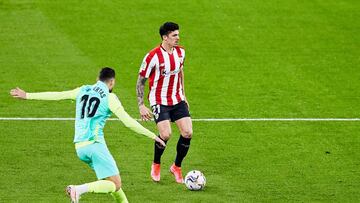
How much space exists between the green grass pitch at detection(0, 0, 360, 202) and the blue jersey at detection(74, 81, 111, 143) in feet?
5.56

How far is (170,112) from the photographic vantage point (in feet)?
55.4

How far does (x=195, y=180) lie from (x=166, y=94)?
63.8 inches

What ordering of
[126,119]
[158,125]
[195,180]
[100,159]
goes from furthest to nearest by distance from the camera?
[158,125] → [195,180] → [100,159] → [126,119]

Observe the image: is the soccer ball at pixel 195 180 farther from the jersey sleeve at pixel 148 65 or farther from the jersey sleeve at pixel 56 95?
the jersey sleeve at pixel 56 95

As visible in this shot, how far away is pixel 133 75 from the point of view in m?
22.7

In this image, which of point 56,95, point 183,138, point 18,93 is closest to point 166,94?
point 183,138

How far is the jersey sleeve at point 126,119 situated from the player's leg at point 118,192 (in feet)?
2.64

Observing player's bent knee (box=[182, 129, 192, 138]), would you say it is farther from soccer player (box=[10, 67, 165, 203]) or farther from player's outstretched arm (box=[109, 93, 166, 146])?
player's outstretched arm (box=[109, 93, 166, 146])

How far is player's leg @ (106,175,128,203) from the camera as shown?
1444 cm

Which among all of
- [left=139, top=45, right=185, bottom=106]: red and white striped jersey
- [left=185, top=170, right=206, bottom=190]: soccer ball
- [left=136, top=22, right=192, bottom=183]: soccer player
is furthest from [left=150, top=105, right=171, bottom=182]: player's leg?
[left=185, top=170, right=206, bottom=190]: soccer ball

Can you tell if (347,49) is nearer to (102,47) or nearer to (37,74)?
(102,47)

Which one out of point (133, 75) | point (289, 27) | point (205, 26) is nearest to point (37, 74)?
point (133, 75)

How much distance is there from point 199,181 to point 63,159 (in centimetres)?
284

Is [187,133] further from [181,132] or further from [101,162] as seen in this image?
[101,162]
